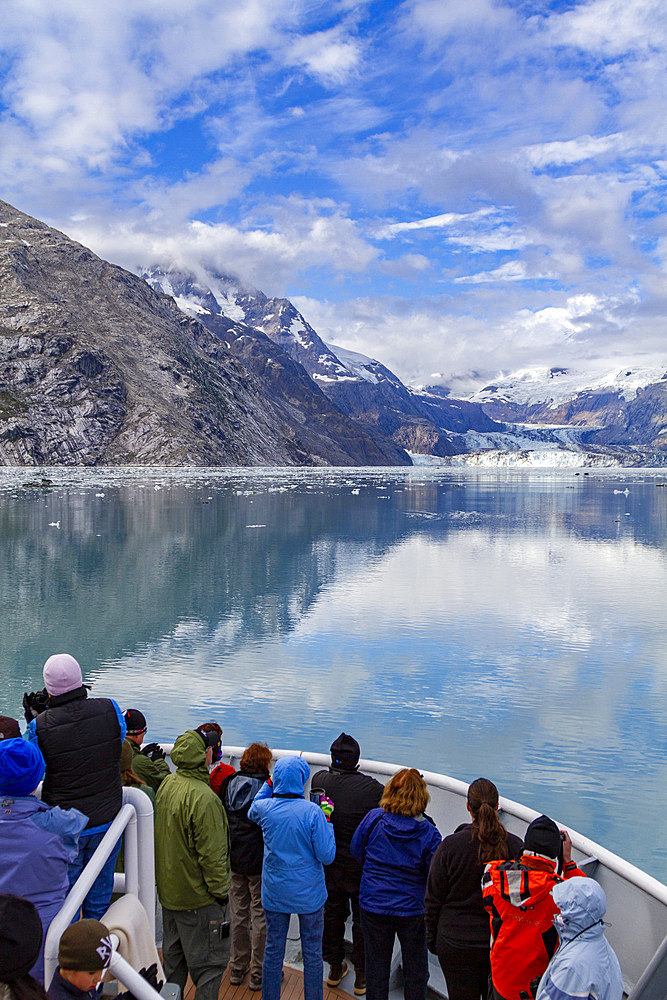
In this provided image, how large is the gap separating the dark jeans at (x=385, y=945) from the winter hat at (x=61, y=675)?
8.86 feet

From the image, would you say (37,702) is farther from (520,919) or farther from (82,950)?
(520,919)

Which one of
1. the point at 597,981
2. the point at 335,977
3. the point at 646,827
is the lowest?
the point at 646,827

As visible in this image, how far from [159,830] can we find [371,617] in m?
17.8

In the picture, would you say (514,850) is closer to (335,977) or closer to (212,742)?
(335,977)

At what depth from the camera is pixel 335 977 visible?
6113 mm

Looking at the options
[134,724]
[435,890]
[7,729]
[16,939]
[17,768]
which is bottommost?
[435,890]

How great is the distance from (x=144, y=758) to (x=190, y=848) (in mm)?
1307

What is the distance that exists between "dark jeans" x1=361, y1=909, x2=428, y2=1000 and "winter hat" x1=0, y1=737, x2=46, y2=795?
8.84 ft

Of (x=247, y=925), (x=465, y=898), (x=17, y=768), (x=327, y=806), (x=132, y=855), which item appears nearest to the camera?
(x=17, y=768)

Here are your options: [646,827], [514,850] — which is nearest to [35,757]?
[514,850]

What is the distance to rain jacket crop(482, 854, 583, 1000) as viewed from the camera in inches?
181

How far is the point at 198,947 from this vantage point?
18.2 feet

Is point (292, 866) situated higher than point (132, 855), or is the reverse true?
point (132, 855)

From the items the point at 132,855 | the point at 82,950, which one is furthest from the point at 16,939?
the point at 132,855
